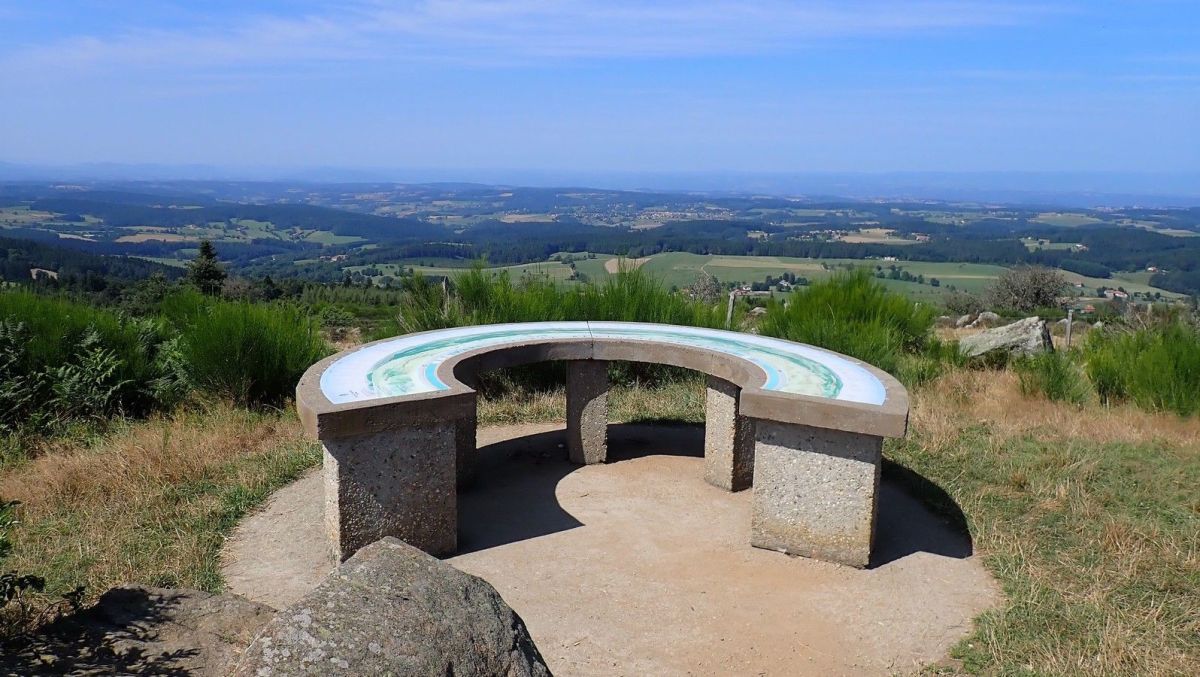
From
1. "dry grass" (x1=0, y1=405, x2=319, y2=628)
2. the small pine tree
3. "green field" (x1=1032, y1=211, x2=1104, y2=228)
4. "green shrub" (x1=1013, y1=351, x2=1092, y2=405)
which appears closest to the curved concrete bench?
"dry grass" (x1=0, y1=405, x2=319, y2=628)

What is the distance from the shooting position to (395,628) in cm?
219

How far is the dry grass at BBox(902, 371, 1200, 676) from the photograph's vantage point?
3.72 meters

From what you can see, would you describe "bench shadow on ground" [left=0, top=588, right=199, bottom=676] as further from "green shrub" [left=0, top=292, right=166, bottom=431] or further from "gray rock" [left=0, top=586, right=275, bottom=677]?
"green shrub" [left=0, top=292, right=166, bottom=431]

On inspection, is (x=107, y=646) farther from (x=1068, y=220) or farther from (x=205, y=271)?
(x=1068, y=220)

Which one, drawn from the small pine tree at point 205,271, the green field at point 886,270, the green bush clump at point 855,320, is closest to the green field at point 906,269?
the green field at point 886,270

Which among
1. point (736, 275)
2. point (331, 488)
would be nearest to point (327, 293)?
point (736, 275)

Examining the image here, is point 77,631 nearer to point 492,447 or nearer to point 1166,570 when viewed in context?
point 492,447

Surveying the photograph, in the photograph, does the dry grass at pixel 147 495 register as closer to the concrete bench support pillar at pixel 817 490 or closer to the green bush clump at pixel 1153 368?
the concrete bench support pillar at pixel 817 490

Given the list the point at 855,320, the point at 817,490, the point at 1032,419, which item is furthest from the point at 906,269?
the point at 817,490

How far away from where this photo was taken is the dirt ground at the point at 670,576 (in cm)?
387

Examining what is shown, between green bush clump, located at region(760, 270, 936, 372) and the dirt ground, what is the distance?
257 cm

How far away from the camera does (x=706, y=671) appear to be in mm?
3689

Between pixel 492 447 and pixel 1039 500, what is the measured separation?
4.05m

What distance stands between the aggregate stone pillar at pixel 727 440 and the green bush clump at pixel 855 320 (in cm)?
292
